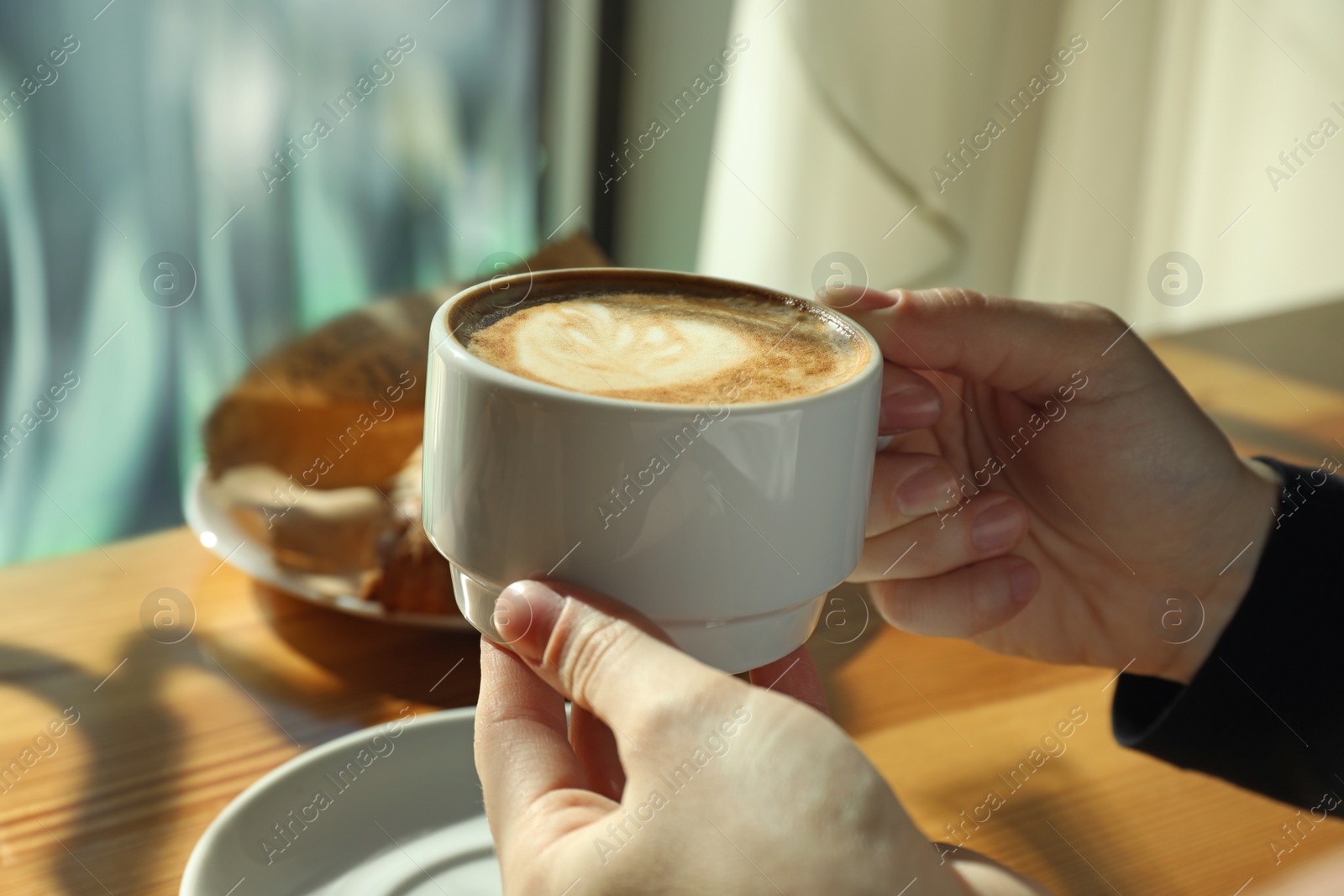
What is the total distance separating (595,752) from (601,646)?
0.19 metres

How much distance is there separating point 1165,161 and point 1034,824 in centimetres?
172

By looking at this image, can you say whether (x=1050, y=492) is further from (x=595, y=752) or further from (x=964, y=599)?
Result: (x=595, y=752)

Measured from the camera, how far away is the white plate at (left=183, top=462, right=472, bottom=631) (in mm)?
725

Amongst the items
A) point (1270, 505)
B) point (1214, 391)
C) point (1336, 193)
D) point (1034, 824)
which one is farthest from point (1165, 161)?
point (1034, 824)

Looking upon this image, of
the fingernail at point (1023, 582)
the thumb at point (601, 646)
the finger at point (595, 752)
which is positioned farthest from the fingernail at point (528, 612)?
the fingernail at point (1023, 582)

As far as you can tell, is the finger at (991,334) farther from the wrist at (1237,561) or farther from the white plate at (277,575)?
the white plate at (277,575)

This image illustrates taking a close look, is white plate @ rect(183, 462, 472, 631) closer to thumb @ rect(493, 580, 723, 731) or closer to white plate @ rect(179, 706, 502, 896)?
white plate @ rect(179, 706, 502, 896)

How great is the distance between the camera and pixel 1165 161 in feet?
6.55

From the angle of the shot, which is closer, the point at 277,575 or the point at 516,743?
the point at 516,743

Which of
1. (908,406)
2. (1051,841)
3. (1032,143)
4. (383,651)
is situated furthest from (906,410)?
(1032,143)

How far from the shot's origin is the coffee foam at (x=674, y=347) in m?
0.45

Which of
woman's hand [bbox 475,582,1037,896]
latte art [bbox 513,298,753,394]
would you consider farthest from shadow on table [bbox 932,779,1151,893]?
latte art [bbox 513,298,753,394]

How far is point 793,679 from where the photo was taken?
0.67 meters

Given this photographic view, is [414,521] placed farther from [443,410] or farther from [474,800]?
[443,410]
